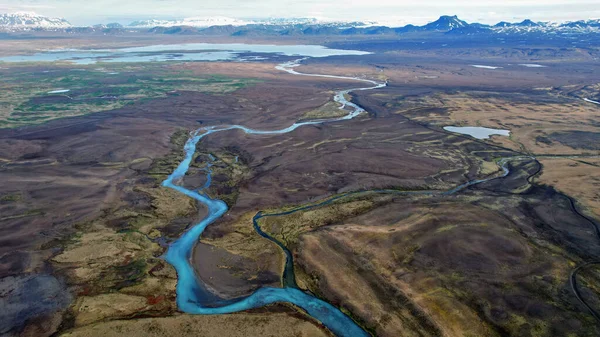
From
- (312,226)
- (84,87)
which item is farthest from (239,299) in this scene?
(84,87)

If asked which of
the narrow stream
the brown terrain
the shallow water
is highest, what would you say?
the shallow water

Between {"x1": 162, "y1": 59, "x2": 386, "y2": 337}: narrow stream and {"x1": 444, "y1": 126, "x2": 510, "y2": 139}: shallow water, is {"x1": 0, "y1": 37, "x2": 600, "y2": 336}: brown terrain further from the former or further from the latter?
{"x1": 444, "y1": 126, "x2": 510, "y2": 139}: shallow water

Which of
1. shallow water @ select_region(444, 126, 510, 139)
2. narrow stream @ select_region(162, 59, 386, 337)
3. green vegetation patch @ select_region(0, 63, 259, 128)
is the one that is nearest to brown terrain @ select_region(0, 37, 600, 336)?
narrow stream @ select_region(162, 59, 386, 337)

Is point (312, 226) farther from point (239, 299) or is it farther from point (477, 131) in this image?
point (477, 131)

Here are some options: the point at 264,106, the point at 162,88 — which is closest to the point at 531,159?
the point at 264,106

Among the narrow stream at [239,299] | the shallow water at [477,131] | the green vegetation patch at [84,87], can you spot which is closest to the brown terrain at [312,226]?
the narrow stream at [239,299]

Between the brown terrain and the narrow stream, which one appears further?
the narrow stream
